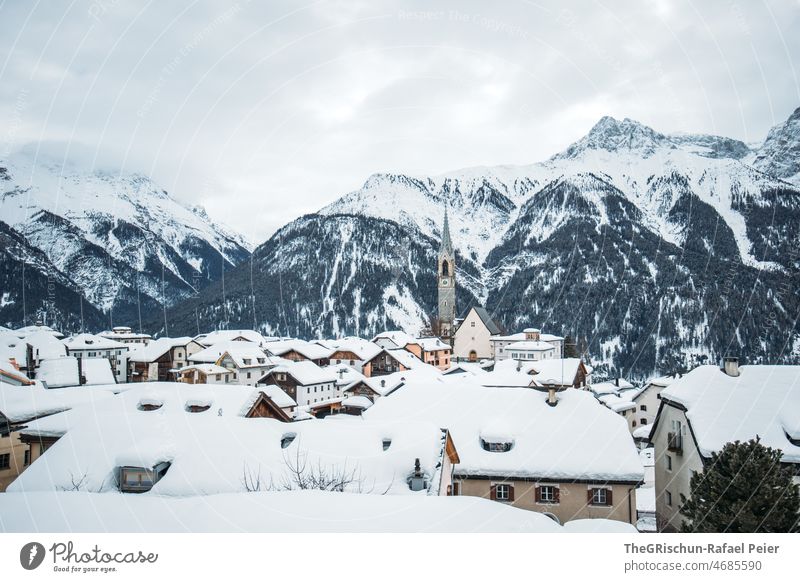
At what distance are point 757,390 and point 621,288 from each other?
413 ft

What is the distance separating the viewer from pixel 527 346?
7600 centimetres

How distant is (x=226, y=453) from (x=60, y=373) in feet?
107

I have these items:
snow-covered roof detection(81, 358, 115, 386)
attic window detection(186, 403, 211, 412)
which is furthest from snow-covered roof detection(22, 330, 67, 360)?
attic window detection(186, 403, 211, 412)

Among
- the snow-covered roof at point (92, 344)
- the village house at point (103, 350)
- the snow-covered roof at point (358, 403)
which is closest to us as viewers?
the snow-covered roof at point (358, 403)

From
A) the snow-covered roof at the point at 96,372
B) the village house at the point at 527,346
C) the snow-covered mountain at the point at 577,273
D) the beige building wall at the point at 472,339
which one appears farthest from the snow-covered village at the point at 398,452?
the snow-covered mountain at the point at 577,273

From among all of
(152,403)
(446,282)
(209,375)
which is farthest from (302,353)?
(446,282)

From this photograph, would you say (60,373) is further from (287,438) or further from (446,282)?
(446,282)

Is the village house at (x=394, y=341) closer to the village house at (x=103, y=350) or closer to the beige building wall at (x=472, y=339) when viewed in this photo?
the beige building wall at (x=472, y=339)

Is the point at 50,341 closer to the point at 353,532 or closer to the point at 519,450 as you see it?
the point at 519,450

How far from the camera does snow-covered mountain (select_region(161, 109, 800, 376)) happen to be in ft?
383

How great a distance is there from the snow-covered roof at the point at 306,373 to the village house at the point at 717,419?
3101 centimetres

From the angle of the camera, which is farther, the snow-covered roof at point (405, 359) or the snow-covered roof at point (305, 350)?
the snow-covered roof at point (305, 350)

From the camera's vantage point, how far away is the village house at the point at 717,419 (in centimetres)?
1602

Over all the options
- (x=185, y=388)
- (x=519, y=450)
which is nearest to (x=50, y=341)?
(x=185, y=388)
